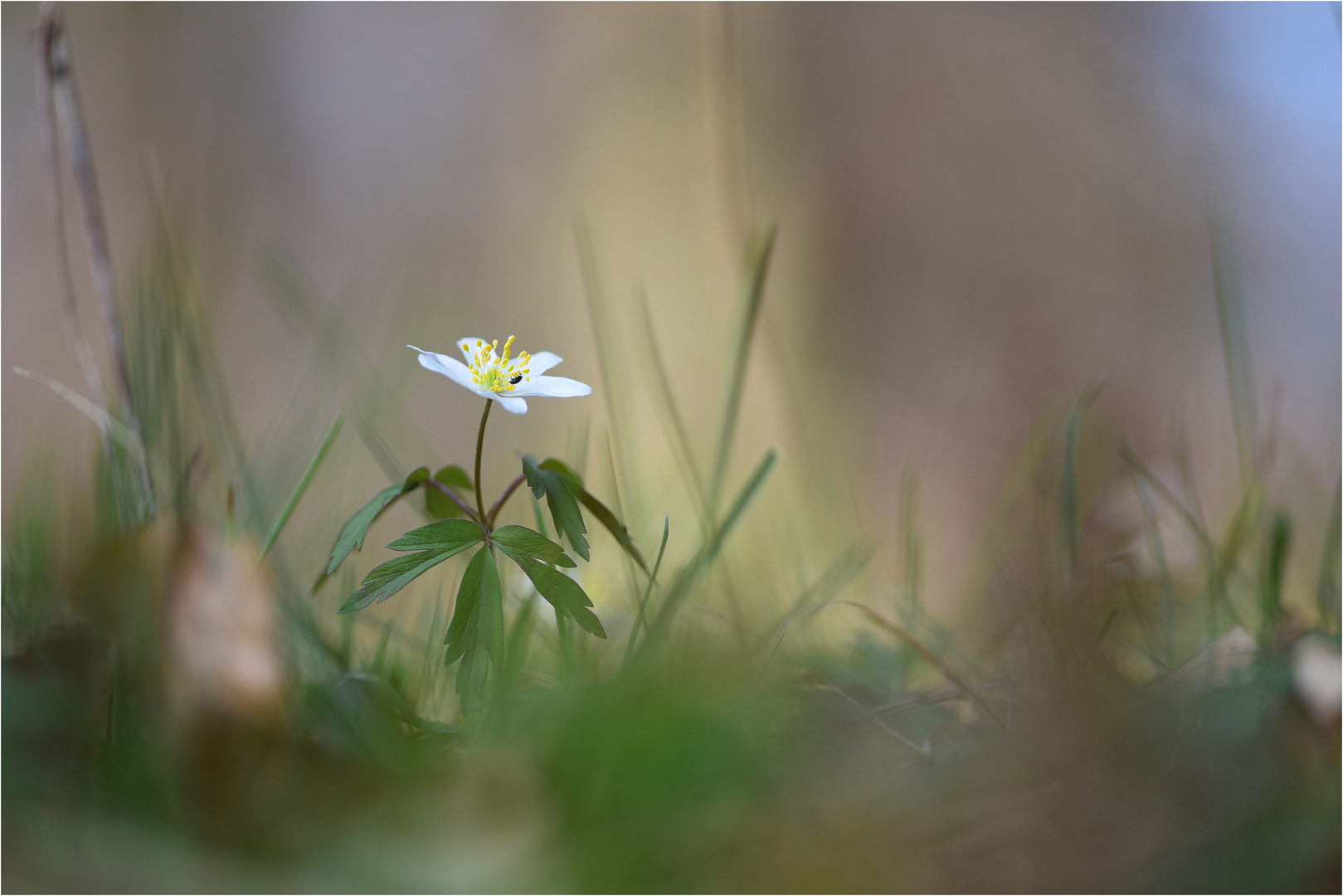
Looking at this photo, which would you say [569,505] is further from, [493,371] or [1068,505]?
[1068,505]

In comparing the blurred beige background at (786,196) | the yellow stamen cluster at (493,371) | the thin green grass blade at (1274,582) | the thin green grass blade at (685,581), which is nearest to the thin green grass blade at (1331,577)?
the thin green grass blade at (1274,582)

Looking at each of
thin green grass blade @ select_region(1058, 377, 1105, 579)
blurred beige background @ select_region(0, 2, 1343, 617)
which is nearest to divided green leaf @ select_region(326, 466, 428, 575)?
thin green grass blade @ select_region(1058, 377, 1105, 579)

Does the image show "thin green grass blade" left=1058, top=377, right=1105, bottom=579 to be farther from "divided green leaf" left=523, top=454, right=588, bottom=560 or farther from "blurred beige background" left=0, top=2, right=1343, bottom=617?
"blurred beige background" left=0, top=2, right=1343, bottom=617

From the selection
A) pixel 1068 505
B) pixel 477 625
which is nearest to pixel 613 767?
pixel 477 625

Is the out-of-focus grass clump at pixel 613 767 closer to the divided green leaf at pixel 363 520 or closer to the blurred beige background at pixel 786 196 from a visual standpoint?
the divided green leaf at pixel 363 520

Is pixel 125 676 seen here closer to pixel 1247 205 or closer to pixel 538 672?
pixel 538 672

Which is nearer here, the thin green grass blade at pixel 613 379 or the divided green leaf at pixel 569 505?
the divided green leaf at pixel 569 505

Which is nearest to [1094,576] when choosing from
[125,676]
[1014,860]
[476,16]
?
[1014,860]
